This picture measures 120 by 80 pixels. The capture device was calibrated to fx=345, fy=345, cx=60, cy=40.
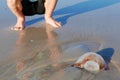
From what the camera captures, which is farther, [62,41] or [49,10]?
[49,10]

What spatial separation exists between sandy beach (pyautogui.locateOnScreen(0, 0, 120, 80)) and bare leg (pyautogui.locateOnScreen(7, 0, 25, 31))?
0.09 metres

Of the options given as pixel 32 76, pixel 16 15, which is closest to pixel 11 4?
pixel 16 15

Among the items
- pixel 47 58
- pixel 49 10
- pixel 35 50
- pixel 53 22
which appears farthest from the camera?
pixel 49 10

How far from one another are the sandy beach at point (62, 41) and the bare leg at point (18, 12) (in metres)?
0.09

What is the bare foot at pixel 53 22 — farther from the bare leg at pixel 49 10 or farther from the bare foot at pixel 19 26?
the bare foot at pixel 19 26

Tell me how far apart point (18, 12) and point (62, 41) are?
0.89 meters

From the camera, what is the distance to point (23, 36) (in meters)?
4.22

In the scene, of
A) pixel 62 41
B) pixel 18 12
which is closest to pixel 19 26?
pixel 18 12

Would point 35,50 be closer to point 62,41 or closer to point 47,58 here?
point 47,58

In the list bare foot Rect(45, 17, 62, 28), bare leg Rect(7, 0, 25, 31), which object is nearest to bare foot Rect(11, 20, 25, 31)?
bare leg Rect(7, 0, 25, 31)

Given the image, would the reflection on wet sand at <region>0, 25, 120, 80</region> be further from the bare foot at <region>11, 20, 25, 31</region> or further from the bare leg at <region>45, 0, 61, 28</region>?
the bare leg at <region>45, 0, 61, 28</region>

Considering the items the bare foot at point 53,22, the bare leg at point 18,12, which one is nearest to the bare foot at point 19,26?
the bare leg at point 18,12

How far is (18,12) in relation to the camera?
14.9 ft

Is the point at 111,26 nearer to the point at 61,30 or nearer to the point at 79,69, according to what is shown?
the point at 61,30
